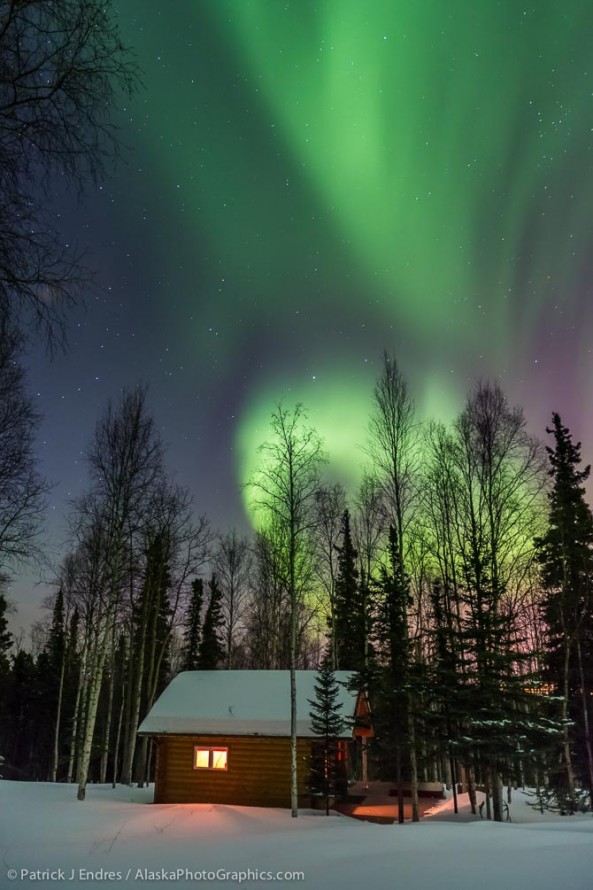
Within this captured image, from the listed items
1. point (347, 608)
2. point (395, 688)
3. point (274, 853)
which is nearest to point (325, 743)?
point (395, 688)

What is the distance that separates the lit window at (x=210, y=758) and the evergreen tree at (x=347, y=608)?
1253 cm

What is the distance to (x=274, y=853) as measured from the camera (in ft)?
30.2

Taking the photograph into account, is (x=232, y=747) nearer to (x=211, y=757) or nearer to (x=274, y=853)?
(x=211, y=757)

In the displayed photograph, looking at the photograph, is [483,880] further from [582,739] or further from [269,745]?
[582,739]

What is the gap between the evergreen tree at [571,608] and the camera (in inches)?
840

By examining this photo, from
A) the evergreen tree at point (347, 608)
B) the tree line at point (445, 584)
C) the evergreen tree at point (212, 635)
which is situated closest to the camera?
the tree line at point (445, 584)

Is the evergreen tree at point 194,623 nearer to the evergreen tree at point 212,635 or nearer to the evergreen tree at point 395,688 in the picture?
the evergreen tree at point 212,635

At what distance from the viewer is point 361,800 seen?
22.1m

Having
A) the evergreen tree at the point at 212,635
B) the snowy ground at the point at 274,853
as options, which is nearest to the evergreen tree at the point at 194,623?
the evergreen tree at the point at 212,635

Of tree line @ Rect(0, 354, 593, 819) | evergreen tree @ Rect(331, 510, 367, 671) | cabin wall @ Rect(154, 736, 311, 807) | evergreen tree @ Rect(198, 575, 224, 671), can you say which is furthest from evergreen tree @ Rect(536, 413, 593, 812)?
evergreen tree @ Rect(198, 575, 224, 671)

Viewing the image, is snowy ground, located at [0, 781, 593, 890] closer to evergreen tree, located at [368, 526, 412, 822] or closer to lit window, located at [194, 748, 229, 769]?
evergreen tree, located at [368, 526, 412, 822]

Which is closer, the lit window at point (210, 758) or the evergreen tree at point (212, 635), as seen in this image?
the lit window at point (210, 758)

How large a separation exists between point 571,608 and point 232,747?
13756 mm

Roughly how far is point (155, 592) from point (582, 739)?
19022mm
